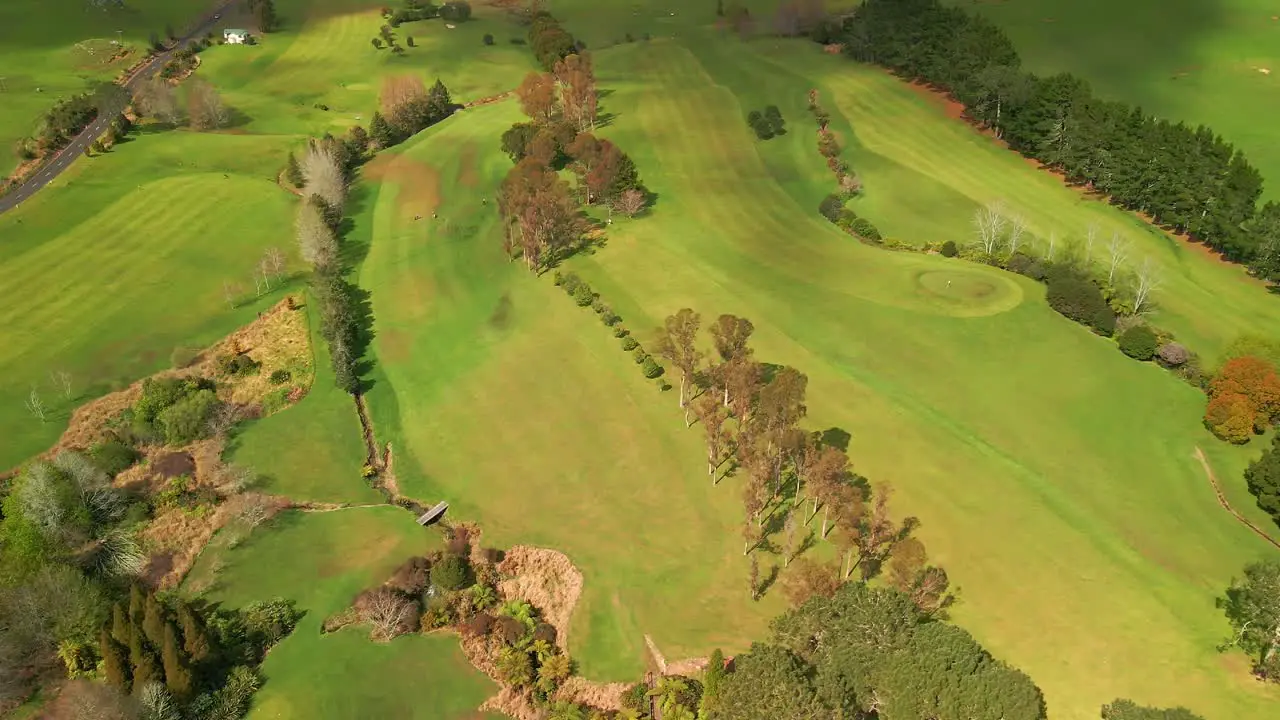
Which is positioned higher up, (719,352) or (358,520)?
(719,352)

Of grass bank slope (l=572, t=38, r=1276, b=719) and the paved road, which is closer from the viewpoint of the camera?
grass bank slope (l=572, t=38, r=1276, b=719)

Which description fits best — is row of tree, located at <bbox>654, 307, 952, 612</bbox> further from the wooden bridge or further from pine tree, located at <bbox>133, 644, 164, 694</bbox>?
pine tree, located at <bbox>133, 644, 164, 694</bbox>

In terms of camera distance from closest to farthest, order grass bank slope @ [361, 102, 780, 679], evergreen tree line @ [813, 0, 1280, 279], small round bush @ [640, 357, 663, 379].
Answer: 1. grass bank slope @ [361, 102, 780, 679]
2. small round bush @ [640, 357, 663, 379]
3. evergreen tree line @ [813, 0, 1280, 279]

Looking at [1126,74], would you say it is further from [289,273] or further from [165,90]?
[165,90]

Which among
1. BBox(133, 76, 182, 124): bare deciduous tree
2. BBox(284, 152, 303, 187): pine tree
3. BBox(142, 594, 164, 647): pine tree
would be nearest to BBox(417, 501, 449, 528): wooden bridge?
BBox(142, 594, 164, 647): pine tree

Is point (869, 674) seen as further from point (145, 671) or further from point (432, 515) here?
point (145, 671)

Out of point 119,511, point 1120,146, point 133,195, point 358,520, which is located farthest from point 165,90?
point 1120,146

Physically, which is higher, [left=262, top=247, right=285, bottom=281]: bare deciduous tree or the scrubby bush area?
[left=262, top=247, right=285, bottom=281]: bare deciduous tree
